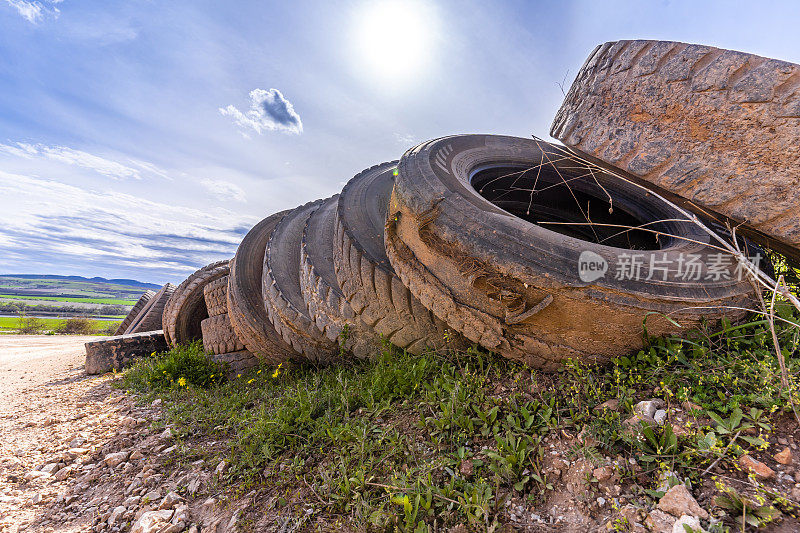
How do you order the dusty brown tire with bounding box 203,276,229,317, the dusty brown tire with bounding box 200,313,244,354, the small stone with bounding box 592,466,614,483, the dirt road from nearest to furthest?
1. the small stone with bounding box 592,466,614,483
2. the dirt road
3. the dusty brown tire with bounding box 200,313,244,354
4. the dusty brown tire with bounding box 203,276,229,317

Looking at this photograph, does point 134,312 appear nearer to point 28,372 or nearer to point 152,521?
point 28,372

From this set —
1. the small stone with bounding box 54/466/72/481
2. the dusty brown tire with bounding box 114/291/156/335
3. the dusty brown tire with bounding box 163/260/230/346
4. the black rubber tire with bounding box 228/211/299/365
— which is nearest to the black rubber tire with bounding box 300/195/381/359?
the black rubber tire with bounding box 228/211/299/365

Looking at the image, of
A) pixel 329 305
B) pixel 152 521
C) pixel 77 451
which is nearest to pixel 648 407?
pixel 329 305

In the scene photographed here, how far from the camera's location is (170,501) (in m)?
1.82

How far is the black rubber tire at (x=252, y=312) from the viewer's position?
374 centimetres

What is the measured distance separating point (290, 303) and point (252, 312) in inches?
33.5

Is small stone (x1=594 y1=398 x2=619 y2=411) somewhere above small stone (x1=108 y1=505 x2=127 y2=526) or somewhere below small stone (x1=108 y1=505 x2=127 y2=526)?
above

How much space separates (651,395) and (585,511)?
683 mm

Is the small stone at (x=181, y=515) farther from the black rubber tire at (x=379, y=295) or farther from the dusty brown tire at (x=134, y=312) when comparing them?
the dusty brown tire at (x=134, y=312)

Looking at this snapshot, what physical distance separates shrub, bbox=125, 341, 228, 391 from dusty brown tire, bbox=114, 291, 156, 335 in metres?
4.42

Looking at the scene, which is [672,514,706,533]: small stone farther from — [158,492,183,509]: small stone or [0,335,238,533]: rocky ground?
[158,492,183,509]: small stone

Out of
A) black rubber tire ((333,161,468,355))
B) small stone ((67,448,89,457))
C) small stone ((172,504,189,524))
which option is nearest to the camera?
small stone ((172,504,189,524))

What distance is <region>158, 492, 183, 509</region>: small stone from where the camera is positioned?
1811 millimetres

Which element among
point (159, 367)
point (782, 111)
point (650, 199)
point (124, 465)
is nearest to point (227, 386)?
point (159, 367)
